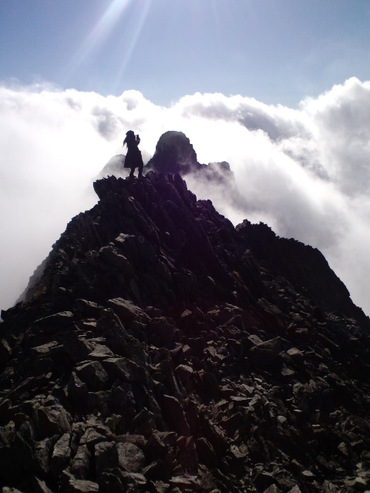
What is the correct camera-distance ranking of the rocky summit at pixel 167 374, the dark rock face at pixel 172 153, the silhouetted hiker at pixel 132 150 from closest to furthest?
the rocky summit at pixel 167 374 < the silhouetted hiker at pixel 132 150 < the dark rock face at pixel 172 153

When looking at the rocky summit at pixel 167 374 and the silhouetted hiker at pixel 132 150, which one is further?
the silhouetted hiker at pixel 132 150

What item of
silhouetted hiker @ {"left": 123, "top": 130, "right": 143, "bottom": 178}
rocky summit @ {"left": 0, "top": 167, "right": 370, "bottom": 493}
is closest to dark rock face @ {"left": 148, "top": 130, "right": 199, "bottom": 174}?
silhouetted hiker @ {"left": 123, "top": 130, "right": 143, "bottom": 178}

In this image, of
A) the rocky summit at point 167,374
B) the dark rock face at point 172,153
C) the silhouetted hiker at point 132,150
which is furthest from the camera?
the dark rock face at point 172,153

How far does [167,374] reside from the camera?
26.1 metres

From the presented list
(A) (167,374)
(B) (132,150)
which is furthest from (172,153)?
(A) (167,374)

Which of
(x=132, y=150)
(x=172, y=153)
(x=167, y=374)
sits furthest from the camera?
(x=172, y=153)

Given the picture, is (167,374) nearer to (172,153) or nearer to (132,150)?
(132,150)

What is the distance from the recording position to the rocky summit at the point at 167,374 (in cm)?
1838

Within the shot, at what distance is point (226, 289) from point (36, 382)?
82.8 ft

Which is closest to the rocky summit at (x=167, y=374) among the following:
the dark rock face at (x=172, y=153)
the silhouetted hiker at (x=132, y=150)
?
the silhouetted hiker at (x=132, y=150)

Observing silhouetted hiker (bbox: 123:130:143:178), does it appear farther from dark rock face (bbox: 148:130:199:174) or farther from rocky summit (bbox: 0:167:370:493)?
dark rock face (bbox: 148:130:199:174)

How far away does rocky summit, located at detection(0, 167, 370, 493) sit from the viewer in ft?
60.3

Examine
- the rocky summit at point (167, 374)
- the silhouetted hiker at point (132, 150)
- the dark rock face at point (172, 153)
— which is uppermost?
the dark rock face at point (172, 153)

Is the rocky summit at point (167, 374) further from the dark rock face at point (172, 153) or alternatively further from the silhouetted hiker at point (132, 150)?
the dark rock face at point (172, 153)
